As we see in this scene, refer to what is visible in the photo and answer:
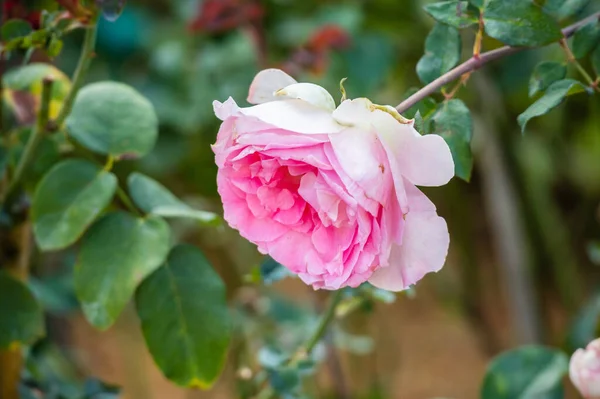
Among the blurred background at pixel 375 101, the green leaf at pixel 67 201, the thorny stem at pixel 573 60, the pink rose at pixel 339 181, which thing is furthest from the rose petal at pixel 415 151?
the blurred background at pixel 375 101

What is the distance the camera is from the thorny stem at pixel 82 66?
0.40 metres

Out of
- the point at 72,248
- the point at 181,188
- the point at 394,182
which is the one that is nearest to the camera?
the point at 394,182

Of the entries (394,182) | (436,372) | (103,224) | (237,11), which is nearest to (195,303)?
(103,224)

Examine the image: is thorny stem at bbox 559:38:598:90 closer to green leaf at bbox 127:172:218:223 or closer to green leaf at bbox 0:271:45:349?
green leaf at bbox 127:172:218:223

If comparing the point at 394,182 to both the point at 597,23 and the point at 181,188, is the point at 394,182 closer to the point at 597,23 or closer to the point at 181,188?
the point at 597,23

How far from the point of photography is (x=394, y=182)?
0.28 meters

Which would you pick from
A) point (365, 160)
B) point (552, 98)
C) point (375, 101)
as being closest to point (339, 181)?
point (365, 160)

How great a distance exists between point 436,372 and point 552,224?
1.32 feet

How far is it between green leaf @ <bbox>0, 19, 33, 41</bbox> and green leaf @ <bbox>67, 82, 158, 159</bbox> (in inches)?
3.1

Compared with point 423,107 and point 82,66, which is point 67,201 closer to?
point 82,66

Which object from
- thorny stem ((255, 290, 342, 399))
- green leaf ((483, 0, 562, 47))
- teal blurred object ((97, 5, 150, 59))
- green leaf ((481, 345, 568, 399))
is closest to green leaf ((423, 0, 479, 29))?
green leaf ((483, 0, 562, 47))

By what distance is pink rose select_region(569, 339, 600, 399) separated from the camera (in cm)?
35

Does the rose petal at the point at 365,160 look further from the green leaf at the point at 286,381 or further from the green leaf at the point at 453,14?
the green leaf at the point at 286,381

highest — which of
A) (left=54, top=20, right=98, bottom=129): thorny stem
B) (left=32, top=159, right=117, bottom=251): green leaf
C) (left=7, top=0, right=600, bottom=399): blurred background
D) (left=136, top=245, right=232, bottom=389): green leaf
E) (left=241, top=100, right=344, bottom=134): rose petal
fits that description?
(left=241, top=100, right=344, bottom=134): rose petal
